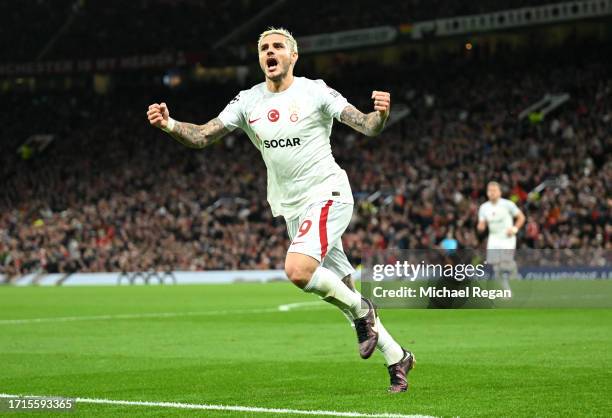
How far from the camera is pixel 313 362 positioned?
35.8 feet

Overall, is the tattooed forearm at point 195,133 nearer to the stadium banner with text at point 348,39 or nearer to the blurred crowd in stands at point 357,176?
the blurred crowd in stands at point 357,176

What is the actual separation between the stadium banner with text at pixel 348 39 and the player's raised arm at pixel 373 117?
37261 millimetres

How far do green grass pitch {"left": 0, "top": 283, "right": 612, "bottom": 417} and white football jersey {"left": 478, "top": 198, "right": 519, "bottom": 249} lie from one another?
1841 millimetres

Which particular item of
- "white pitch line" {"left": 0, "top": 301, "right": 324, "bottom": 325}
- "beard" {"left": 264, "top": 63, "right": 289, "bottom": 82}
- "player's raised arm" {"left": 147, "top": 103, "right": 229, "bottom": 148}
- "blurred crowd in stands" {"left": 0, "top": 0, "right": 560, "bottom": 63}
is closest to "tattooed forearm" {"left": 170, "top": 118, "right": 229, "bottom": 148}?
"player's raised arm" {"left": 147, "top": 103, "right": 229, "bottom": 148}

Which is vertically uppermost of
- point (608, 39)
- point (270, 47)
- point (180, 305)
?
point (608, 39)

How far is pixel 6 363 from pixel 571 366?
226 inches

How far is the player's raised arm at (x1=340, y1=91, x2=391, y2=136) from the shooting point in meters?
7.81

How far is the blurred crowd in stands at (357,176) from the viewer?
33.6 meters

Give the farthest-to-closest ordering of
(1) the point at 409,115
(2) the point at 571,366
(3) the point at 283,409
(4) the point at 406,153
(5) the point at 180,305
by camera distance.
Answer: (1) the point at 409,115 < (4) the point at 406,153 < (5) the point at 180,305 < (2) the point at 571,366 < (3) the point at 283,409

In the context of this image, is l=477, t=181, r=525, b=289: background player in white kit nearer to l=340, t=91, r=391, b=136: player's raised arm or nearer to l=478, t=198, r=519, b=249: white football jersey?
l=478, t=198, r=519, b=249: white football jersey

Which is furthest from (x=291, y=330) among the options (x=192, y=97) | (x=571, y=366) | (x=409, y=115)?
(x=192, y=97)

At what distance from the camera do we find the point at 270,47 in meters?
8.53

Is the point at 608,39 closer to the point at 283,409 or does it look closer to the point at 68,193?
the point at 68,193

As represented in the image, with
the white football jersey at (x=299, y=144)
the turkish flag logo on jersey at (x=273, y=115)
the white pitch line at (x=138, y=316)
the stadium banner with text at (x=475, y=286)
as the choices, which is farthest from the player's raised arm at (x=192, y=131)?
the white pitch line at (x=138, y=316)
